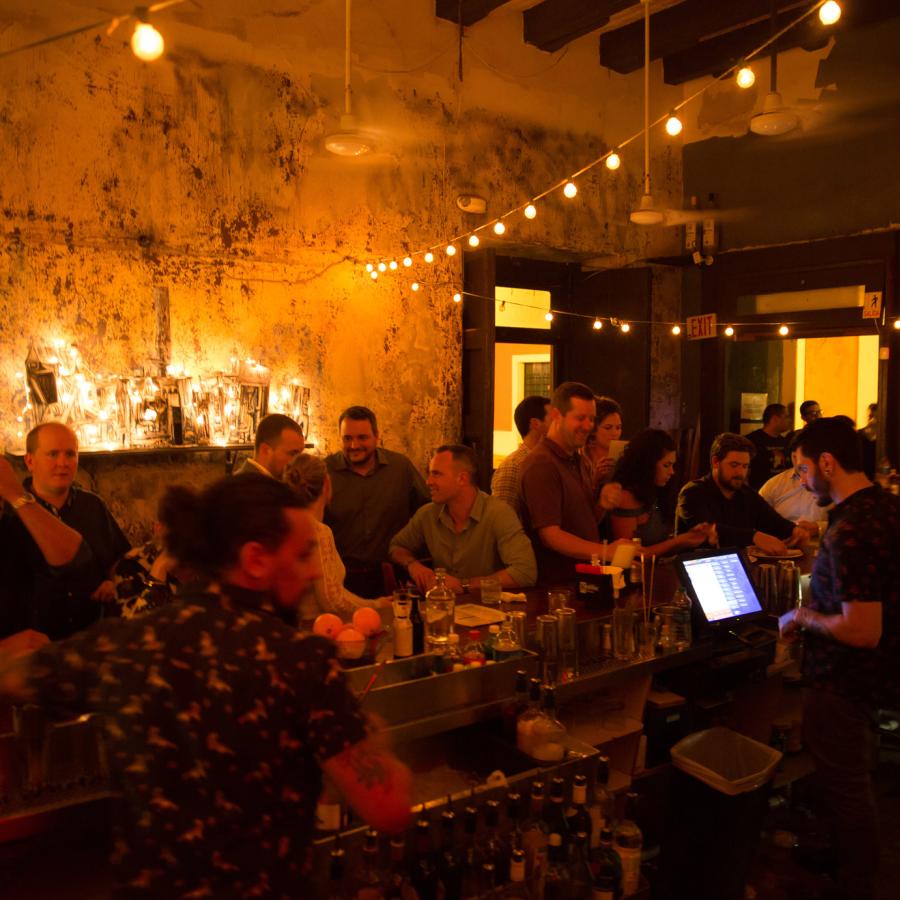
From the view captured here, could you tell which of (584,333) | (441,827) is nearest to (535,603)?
(441,827)

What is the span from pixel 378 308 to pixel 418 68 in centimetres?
173

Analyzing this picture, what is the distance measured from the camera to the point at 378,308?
5.86m

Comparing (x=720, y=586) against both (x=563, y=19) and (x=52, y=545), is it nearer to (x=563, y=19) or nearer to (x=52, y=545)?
(x=52, y=545)

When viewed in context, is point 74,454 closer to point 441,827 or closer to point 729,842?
point 441,827

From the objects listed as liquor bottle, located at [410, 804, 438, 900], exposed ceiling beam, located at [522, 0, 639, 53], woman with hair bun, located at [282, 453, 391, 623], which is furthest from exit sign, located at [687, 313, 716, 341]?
liquor bottle, located at [410, 804, 438, 900]

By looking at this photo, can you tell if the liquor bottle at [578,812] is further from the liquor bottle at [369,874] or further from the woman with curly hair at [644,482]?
the woman with curly hair at [644,482]

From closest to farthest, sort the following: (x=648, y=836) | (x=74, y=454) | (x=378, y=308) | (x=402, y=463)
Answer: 1. (x=648, y=836)
2. (x=74, y=454)
3. (x=402, y=463)
4. (x=378, y=308)

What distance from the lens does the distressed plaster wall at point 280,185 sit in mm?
4578

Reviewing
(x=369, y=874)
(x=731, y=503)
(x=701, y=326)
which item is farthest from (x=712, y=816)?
(x=701, y=326)

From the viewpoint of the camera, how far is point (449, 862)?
2.01m

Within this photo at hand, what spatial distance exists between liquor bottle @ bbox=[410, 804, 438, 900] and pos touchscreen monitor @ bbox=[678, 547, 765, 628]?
56.7 inches

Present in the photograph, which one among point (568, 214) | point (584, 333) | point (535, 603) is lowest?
point (535, 603)

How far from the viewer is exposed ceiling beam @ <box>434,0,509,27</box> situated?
5.93 metres

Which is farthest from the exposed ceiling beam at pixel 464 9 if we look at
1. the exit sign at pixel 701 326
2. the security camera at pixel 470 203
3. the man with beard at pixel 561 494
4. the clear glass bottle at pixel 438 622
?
the clear glass bottle at pixel 438 622
